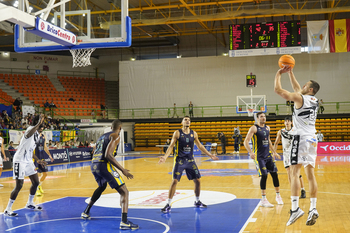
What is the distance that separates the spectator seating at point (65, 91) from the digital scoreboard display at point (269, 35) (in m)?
14.8

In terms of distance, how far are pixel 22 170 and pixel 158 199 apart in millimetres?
3049

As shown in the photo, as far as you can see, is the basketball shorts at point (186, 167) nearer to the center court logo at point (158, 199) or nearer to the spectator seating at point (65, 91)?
the center court logo at point (158, 199)

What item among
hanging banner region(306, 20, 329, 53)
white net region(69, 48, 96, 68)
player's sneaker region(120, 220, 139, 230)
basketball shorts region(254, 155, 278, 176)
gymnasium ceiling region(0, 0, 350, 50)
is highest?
gymnasium ceiling region(0, 0, 350, 50)

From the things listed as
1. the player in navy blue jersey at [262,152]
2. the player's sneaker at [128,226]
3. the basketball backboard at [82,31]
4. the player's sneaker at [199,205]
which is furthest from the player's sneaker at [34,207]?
the player in navy blue jersey at [262,152]

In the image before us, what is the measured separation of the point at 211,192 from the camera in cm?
942

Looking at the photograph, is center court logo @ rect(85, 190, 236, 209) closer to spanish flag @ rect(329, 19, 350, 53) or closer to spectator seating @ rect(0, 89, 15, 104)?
spanish flag @ rect(329, 19, 350, 53)

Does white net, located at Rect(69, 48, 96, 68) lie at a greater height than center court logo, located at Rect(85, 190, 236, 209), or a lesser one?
greater

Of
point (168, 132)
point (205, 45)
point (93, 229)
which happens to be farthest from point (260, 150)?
point (205, 45)

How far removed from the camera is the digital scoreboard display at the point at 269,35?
71.3ft

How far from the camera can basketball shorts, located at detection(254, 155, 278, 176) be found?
758cm

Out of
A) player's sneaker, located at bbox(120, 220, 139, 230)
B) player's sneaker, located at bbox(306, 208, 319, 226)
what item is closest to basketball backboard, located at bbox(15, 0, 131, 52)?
player's sneaker, located at bbox(120, 220, 139, 230)

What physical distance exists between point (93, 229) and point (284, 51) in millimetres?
18603

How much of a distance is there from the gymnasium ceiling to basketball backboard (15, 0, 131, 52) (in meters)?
0.07

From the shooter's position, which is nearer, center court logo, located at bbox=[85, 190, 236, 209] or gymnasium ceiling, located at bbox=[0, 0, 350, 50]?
center court logo, located at bbox=[85, 190, 236, 209]
